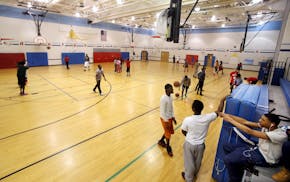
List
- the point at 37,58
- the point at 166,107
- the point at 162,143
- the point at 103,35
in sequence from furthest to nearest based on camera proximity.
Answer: the point at 103,35 < the point at 37,58 < the point at 162,143 < the point at 166,107

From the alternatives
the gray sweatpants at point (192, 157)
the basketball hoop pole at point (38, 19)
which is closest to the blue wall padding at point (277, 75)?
the gray sweatpants at point (192, 157)

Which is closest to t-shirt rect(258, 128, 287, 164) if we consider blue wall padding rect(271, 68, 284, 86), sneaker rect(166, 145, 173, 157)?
sneaker rect(166, 145, 173, 157)

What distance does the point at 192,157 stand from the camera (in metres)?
2.87

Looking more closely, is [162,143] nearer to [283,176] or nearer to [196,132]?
[196,132]

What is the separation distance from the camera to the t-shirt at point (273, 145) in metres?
2.07

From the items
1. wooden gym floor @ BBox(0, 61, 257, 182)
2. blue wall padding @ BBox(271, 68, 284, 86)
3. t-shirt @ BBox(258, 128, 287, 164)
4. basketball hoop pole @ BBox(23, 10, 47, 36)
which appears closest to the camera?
t-shirt @ BBox(258, 128, 287, 164)

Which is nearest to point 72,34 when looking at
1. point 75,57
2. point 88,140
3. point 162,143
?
point 75,57

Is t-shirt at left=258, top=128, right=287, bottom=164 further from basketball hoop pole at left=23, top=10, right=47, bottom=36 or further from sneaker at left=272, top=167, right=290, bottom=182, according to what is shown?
basketball hoop pole at left=23, top=10, right=47, bottom=36

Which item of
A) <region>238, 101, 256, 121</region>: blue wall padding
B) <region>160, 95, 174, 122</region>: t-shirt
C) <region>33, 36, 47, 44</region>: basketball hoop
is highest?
<region>33, 36, 47, 44</region>: basketball hoop

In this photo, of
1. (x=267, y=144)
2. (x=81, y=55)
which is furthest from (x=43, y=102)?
(x=81, y=55)

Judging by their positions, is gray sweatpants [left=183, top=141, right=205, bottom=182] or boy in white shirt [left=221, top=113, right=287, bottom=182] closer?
boy in white shirt [left=221, top=113, right=287, bottom=182]

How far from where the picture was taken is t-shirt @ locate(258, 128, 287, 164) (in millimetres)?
2070

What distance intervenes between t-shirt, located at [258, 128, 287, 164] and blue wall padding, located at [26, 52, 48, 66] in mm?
22469

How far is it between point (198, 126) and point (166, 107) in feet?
4.20
